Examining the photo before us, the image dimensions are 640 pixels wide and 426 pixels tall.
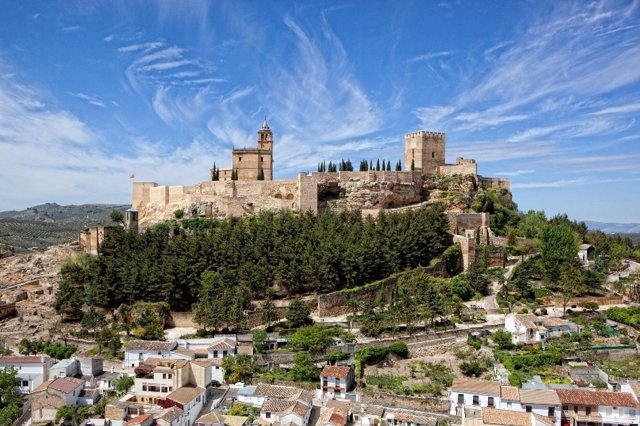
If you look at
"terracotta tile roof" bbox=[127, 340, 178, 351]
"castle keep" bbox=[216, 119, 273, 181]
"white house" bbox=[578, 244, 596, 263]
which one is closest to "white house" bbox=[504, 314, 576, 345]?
"white house" bbox=[578, 244, 596, 263]

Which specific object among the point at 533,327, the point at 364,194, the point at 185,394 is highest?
the point at 364,194

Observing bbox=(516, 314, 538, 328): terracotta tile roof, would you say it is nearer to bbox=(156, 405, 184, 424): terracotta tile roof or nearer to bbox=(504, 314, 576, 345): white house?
bbox=(504, 314, 576, 345): white house

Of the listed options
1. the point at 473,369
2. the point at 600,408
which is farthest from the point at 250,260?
the point at 600,408

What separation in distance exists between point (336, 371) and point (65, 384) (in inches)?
442

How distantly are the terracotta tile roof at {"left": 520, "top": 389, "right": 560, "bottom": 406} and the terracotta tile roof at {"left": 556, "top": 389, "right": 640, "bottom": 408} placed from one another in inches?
11.9

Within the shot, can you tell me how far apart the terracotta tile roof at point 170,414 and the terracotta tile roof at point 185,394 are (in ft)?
1.14

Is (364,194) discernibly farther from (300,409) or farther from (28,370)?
(28,370)

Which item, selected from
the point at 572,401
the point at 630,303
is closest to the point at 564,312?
the point at 630,303

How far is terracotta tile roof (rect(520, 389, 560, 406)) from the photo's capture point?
19562mm

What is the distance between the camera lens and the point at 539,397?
65.1 ft

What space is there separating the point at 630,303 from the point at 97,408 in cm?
2702

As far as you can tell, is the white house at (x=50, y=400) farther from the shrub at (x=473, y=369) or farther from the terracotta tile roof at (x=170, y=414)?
the shrub at (x=473, y=369)

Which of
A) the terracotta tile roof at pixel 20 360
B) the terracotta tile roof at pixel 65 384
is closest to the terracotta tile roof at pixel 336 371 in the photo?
the terracotta tile roof at pixel 65 384

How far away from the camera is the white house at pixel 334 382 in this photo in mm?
22359
